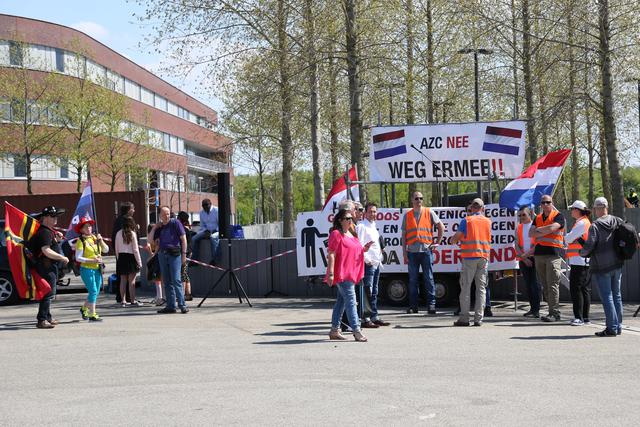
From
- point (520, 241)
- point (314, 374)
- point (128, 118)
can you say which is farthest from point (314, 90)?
point (128, 118)

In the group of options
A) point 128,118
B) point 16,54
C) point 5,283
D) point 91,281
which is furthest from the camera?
point 128,118

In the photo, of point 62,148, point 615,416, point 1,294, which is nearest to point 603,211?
point 615,416

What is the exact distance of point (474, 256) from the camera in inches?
474

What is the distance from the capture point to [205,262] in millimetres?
17516

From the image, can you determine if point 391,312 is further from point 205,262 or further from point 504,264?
point 205,262

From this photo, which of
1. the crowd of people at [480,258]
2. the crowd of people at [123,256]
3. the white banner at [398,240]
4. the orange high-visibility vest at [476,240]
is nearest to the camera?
the crowd of people at [480,258]

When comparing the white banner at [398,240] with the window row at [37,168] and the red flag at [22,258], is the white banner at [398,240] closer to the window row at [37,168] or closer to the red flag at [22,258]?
the red flag at [22,258]

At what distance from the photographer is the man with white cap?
12031mm

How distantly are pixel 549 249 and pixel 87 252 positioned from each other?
22.9 ft

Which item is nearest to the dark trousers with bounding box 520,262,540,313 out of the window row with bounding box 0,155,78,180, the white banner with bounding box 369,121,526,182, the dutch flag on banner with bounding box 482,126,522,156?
the white banner with bounding box 369,121,526,182

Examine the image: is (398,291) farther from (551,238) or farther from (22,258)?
(22,258)

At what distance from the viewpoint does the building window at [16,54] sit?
1606 inches

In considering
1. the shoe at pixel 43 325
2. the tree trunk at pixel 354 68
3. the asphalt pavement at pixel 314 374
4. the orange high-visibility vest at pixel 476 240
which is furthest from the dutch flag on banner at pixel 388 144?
the shoe at pixel 43 325

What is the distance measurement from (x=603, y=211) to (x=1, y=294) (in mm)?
11186
